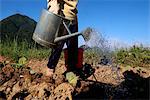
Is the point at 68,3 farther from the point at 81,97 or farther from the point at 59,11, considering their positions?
the point at 81,97

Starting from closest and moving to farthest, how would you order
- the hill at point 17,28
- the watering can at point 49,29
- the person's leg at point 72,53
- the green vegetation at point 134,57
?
the watering can at point 49,29, the person's leg at point 72,53, the green vegetation at point 134,57, the hill at point 17,28

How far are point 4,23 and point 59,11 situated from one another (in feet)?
10.0

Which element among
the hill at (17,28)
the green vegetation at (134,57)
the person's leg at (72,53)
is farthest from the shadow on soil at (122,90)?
the hill at (17,28)

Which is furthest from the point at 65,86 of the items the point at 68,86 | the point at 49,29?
the point at 49,29

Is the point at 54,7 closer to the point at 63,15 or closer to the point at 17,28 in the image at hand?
the point at 63,15

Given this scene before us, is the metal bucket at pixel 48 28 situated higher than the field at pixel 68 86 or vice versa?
the metal bucket at pixel 48 28

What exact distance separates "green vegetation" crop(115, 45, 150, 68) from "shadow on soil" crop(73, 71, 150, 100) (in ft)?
3.49

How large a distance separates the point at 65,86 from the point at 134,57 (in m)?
1.79

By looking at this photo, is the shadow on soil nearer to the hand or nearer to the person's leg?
the person's leg

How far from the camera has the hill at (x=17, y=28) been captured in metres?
5.93

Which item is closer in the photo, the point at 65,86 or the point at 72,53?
the point at 65,86

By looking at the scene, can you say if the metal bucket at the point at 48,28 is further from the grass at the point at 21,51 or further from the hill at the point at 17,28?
the hill at the point at 17,28

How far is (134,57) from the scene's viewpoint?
472cm

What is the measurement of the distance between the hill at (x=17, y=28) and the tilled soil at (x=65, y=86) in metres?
2.00
